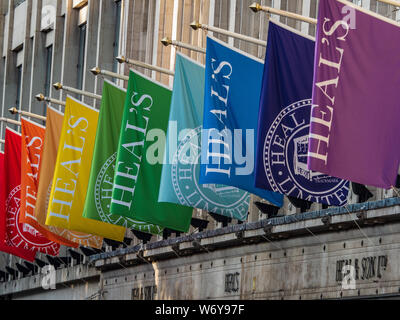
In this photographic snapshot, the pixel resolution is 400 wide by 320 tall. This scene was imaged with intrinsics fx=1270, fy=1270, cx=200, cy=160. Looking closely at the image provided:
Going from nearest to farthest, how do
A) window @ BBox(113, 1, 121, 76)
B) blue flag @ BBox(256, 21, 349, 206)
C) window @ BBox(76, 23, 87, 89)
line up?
blue flag @ BBox(256, 21, 349, 206), window @ BBox(113, 1, 121, 76), window @ BBox(76, 23, 87, 89)

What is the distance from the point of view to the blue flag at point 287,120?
22859mm

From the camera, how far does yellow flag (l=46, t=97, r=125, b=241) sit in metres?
33.8

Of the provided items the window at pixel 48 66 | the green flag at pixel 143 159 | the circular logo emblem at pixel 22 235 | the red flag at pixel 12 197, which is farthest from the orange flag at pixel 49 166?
the window at pixel 48 66

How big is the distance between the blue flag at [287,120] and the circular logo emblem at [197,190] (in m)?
4.13

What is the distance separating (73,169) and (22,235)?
512 centimetres

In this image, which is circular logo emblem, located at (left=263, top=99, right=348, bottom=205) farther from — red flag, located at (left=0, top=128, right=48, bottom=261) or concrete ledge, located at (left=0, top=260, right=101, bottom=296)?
concrete ledge, located at (left=0, top=260, right=101, bottom=296)

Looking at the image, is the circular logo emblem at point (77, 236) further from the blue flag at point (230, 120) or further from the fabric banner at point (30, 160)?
the blue flag at point (230, 120)

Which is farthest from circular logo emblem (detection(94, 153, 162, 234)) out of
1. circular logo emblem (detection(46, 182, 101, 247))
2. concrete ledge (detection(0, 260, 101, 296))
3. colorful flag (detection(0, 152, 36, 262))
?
concrete ledge (detection(0, 260, 101, 296))

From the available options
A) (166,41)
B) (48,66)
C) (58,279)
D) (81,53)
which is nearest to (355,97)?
(166,41)

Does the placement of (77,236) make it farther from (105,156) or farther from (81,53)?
(81,53)

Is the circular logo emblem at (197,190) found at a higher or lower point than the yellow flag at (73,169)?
lower

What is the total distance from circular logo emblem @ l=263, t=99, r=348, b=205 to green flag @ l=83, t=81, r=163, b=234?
31.1 feet

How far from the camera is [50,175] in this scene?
36.5 m
